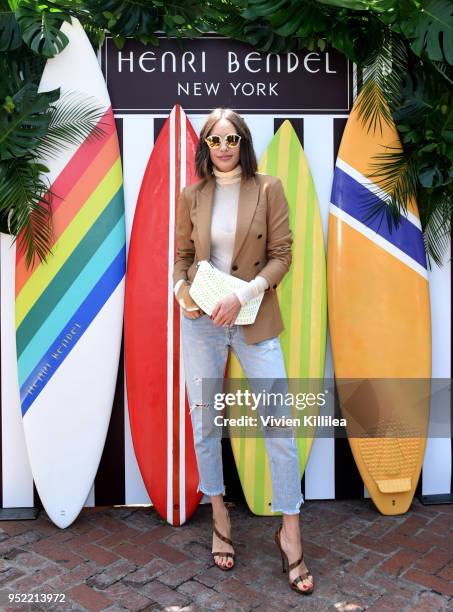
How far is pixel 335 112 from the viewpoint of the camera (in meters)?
2.53

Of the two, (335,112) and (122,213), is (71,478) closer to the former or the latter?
(122,213)

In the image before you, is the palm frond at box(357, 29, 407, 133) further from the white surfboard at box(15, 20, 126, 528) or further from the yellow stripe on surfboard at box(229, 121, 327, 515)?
the white surfboard at box(15, 20, 126, 528)

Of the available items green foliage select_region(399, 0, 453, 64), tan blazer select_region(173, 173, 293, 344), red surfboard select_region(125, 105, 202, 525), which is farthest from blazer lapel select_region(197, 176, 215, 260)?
green foliage select_region(399, 0, 453, 64)

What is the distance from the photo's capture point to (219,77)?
2.49 meters

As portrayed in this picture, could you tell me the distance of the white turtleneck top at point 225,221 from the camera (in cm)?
191

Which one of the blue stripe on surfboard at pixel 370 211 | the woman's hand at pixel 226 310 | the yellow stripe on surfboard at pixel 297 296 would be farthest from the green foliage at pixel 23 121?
the blue stripe on surfboard at pixel 370 211

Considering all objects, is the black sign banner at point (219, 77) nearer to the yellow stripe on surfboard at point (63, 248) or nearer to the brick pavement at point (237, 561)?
the yellow stripe on surfboard at point (63, 248)

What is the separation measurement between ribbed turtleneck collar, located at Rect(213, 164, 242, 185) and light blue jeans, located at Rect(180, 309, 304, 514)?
0.47 m

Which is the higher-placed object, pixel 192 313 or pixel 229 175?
pixel 229 175

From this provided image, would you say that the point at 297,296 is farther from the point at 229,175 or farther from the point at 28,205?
the point at 28,205

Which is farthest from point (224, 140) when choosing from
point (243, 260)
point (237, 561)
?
point (237, 561)

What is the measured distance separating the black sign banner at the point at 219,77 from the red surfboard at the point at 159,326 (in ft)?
0.40

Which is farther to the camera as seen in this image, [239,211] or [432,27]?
[432,27]

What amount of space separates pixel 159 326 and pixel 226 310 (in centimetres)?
72
